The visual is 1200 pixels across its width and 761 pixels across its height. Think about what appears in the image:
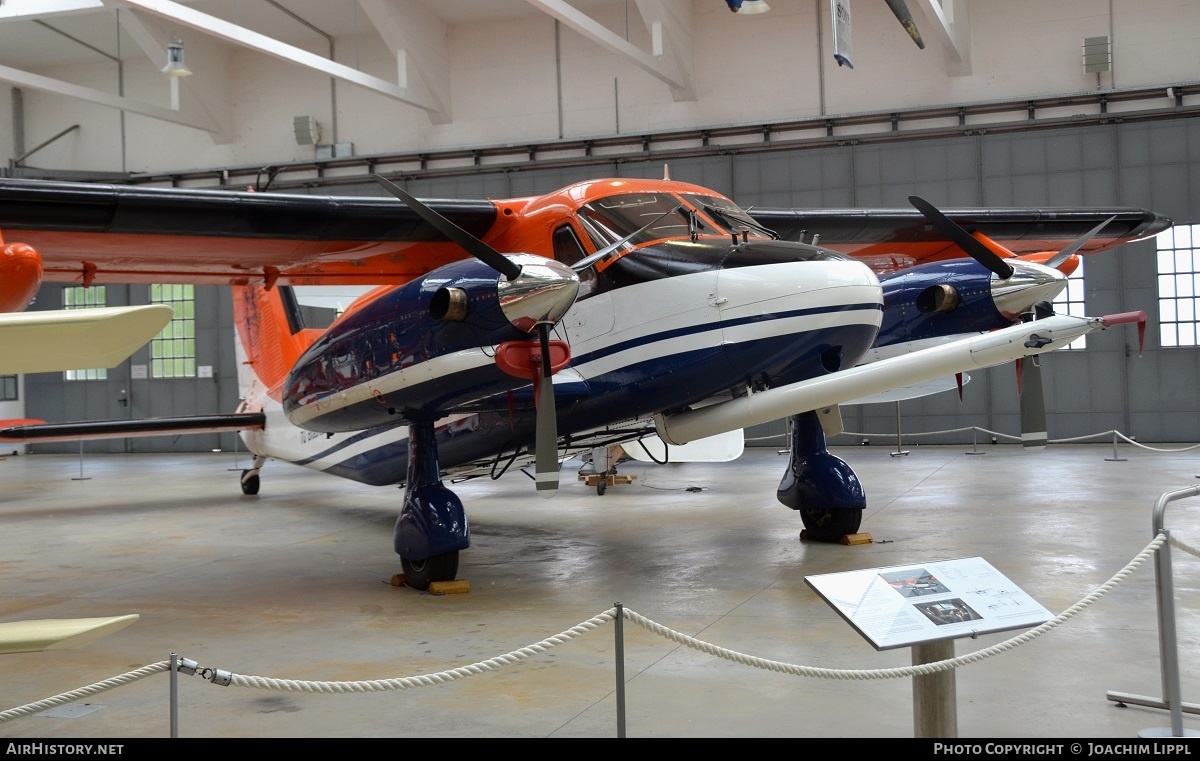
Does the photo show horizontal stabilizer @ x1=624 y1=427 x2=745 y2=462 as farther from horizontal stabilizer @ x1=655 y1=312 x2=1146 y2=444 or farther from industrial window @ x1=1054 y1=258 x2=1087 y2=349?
industrial window @ x1=1054 y1=258 x2=1087 y2=349

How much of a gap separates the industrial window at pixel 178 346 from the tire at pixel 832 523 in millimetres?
23704

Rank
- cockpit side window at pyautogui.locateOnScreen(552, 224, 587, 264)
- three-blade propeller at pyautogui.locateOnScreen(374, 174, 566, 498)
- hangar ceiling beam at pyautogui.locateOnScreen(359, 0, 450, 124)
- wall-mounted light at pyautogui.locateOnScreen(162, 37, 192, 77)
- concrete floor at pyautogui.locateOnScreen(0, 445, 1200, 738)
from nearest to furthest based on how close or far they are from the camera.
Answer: concrete floor at pyautogui.locateOnScreen(0, 445, 1200, 738), three-blade propeller at pyautogui.locateOnScreen(374, 174, 566, 498), cockpit side window at pyautogui.locateOnScreen(552, 224, 587, 264), wall-mounted light at pyautogui.locateOnScreen(162, 37, 192, 77), hangar ceiling beam at pyautogui.locateOnScreen(359, 0, 450, 124)

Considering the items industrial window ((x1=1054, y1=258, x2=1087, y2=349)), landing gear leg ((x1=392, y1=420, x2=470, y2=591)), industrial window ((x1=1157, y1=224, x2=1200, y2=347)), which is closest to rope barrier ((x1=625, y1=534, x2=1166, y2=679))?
landing gear leg ((x1=392, y1=420, x2=470, y2=591))

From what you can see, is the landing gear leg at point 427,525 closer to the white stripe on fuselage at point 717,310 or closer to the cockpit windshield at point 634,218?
the white stripe on fuselage at point 717,310

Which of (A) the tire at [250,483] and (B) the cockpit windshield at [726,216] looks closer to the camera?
(B) the cockpit windshield at [726,216]

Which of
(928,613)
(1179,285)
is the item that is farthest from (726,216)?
(1179,285)

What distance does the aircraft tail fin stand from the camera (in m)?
15.2

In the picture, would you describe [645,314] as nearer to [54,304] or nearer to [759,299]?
[759,299]

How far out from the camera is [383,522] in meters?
13.6

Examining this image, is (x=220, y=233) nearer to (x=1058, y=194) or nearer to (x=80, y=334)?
(x=80, y=334)

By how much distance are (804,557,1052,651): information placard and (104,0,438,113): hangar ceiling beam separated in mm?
17342

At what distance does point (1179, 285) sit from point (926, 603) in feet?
72.6

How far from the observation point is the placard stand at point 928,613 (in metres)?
3.84

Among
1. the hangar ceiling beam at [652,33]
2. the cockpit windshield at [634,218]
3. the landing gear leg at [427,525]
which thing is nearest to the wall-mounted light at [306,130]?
the hangar ceiling beam at [652,33]
